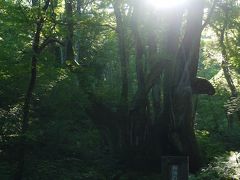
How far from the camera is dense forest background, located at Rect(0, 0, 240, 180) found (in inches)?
581

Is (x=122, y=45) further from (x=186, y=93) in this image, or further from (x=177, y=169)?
(x=177, y=169)

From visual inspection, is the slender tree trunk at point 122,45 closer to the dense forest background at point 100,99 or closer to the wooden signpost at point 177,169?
the dense forest background at point 100,99

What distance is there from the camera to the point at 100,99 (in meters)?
18.3

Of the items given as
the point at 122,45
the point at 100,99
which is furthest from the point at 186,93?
the point at 100,99

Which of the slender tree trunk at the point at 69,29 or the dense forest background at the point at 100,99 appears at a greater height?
the slender tree trunk at the point at 69,29

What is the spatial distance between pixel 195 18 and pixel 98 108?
5.70 m

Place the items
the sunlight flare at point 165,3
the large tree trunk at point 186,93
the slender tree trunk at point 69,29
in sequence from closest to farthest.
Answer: the large tree trunk at point 186,93 → the sunlight flare at point 165,3 → the slender tree trunk at point 69,29

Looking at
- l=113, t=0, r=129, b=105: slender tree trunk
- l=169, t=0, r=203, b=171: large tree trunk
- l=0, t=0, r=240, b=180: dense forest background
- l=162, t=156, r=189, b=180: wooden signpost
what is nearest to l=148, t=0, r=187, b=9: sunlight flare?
l=0, t=0, r=240, b=180: dense forest background

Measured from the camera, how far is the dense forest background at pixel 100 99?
14.8m

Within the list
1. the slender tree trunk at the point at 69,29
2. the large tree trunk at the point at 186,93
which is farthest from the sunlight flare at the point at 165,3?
the slender tree trunk at the point at 69,29

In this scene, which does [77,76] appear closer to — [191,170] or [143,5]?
[143,5]

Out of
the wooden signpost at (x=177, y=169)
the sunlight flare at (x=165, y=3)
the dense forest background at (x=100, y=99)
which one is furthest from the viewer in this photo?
the sunlight flare at (x=165, y=3)

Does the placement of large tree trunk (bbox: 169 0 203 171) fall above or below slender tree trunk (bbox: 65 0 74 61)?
below

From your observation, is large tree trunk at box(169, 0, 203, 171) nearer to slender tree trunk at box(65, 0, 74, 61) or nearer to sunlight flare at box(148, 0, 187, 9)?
sunlight flare at box(148, 0, 187, 9)
